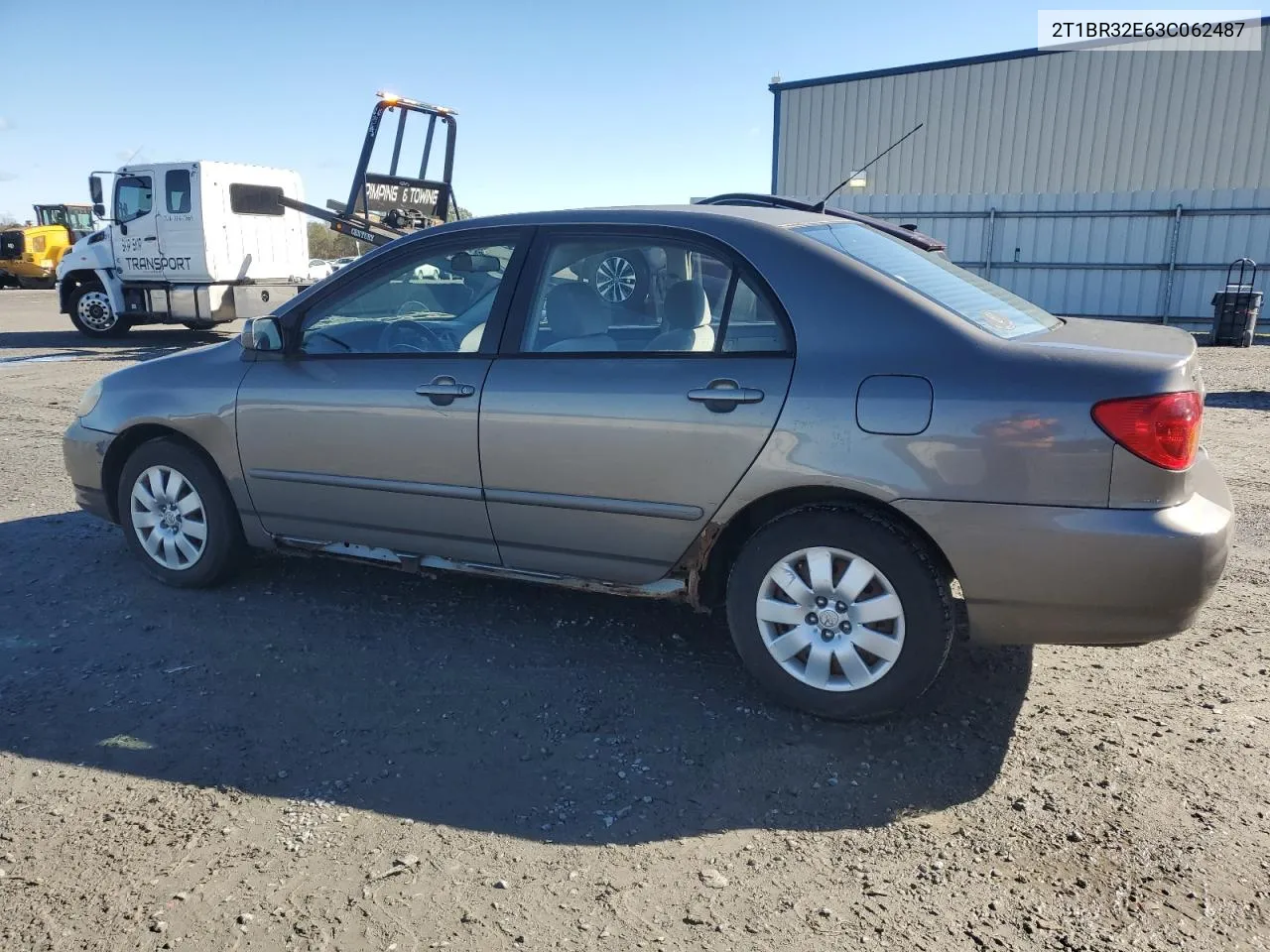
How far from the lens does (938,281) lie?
11.3 ft

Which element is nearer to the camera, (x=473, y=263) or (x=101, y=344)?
(x=473, y=263)

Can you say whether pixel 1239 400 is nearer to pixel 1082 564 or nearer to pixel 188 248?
pixel 1082 564

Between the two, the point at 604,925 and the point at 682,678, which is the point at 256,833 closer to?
the point at 604,925

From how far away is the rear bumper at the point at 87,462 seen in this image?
4.56m

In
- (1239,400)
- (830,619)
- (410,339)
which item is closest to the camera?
(830,619)

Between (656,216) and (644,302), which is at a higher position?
(656,216)

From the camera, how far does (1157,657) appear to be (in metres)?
3.76

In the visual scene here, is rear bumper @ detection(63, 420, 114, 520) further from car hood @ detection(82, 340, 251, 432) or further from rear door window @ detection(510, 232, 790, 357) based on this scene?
rear door window @ detection(510, 232, 790, 357)

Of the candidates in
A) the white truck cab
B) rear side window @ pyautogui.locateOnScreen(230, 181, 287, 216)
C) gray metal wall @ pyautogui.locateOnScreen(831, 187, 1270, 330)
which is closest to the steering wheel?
the white truck cab

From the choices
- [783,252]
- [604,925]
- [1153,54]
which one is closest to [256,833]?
[604,925]

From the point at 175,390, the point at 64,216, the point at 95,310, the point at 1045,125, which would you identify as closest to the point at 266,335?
the point at 175,390

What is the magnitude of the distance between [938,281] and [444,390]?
6.05 ft

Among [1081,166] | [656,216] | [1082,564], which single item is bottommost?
[1082,564]

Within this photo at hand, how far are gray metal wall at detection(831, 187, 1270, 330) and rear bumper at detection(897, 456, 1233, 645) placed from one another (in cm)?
1765
